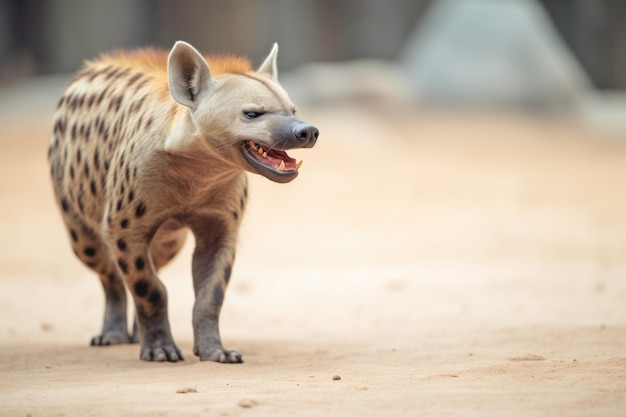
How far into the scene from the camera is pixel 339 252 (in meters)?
11.1

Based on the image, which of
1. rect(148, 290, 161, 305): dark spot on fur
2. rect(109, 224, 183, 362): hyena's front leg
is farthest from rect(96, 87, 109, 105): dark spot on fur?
rect(148, 290, 161, 305): dark spot on fur

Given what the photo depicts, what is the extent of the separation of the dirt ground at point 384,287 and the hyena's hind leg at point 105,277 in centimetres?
15

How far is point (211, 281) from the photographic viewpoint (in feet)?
19.4

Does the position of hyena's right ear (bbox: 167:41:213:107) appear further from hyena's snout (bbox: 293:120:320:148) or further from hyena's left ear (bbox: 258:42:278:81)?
hyena's snout (bbox: 293:120:320:148)

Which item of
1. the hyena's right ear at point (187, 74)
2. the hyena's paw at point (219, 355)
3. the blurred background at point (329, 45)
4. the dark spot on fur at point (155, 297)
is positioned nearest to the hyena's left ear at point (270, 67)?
the hyena's right ear at point (187, 74)

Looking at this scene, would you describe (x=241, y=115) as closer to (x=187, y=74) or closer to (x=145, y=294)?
(x=187, y=74)

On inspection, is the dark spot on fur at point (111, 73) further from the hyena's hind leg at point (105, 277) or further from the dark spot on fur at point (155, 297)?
the dark spot on fur at point (155, 297)

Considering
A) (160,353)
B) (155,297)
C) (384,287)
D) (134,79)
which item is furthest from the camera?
(384,287)

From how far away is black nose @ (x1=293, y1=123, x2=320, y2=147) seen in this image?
17.2 ft

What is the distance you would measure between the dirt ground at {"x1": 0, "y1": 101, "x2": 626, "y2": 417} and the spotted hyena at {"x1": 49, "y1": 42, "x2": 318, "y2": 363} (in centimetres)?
37

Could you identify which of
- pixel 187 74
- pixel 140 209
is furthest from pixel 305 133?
pixel 140 209

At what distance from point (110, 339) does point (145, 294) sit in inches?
36.0

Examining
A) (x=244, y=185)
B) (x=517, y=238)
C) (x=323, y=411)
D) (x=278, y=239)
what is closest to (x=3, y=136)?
(x=278, y=239)

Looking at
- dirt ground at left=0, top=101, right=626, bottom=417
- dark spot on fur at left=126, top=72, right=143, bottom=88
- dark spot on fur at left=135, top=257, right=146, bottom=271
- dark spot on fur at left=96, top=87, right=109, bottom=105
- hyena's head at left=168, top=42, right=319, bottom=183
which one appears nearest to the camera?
dirt ground at left=0, top=101, right=626, bottom=417
